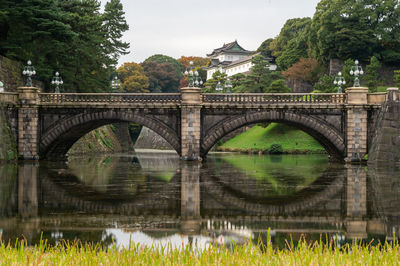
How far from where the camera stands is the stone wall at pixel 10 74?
142ft

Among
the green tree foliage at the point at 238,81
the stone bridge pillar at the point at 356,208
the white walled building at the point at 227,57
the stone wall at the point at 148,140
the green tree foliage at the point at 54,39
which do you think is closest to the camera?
the stone bridge pillar at the point at 356,208

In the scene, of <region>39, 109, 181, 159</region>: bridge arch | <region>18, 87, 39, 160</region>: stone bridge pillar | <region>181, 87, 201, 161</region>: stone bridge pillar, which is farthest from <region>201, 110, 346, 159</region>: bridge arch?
<region>18, 87, 39, 160</region>: stone bridge pillar

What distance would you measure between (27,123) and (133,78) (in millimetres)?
74494

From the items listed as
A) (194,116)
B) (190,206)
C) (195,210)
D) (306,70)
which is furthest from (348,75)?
(195,210)

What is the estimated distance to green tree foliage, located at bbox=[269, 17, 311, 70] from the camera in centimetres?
9162

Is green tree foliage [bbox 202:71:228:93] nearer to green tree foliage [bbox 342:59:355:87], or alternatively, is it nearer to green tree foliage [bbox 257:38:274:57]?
green tree foliage [bbox 257:38:274:57]

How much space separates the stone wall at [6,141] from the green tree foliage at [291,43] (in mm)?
60816

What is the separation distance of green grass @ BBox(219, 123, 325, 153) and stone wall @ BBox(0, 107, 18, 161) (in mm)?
36696

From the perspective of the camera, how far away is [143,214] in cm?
1423

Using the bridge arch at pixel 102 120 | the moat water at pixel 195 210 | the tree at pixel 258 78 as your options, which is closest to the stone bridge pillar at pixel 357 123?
the bridge arch at pixel 102 120

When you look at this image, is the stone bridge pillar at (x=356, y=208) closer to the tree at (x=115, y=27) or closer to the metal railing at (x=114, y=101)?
the metal railing at (x=114, y=101)

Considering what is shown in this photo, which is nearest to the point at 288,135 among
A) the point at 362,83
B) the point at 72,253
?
the point at 362,83

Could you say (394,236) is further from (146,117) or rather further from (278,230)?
(146,117)

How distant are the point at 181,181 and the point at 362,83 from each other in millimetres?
57686
